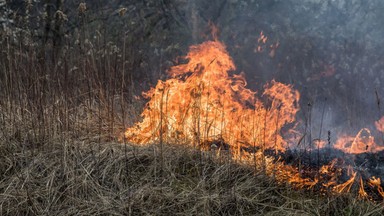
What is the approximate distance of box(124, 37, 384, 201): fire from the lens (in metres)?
3.65

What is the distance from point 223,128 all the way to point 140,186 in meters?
1.42

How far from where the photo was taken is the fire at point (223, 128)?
12.0 feet

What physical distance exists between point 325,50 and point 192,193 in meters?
4.78

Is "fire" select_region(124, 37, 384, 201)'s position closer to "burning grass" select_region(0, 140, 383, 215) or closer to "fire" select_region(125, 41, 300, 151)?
"fire" select_region(125, 41, 300, 151)

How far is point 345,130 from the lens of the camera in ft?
19.5

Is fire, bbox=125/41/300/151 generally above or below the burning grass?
above

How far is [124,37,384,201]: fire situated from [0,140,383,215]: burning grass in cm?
18

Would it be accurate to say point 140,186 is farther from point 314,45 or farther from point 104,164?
point 314,45

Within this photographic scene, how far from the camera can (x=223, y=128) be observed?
182 inches

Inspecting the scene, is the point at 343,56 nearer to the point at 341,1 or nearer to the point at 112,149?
the point at 341,1

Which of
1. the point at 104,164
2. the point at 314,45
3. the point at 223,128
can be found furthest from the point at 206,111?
the point at 314,45

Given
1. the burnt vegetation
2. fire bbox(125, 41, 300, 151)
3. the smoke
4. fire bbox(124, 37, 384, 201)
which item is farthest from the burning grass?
the smoke

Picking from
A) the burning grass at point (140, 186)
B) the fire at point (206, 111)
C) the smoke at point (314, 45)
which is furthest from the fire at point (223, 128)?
the smoke at point (314, 45)

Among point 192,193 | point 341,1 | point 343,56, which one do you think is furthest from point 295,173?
point 341,1
